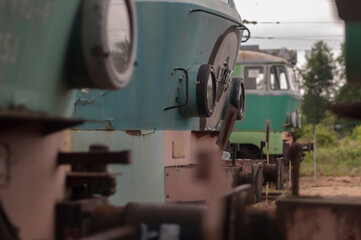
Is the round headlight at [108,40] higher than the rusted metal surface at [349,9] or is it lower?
lower

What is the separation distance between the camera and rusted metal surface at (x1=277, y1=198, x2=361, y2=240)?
10.8ft

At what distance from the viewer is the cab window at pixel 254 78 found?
53.3 feet

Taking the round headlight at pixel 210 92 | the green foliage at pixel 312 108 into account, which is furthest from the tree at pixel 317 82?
the round headlight at pixel 210 92

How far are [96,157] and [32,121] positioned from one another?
39cm

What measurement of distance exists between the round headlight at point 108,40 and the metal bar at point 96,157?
1.23 ft

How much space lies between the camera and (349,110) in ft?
10.3

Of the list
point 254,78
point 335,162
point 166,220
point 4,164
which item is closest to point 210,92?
point 166,220

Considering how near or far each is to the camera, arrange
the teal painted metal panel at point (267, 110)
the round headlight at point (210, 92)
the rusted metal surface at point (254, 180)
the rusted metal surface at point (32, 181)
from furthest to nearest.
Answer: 1. the teal painted metal panel at point (267, 110)
2. the rusted metal surface at point (254, 180)
3. the round headlight at point (210, 92)
4. the rusted metal surface at point (32, 181)

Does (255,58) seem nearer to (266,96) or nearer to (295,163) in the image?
(266,96)

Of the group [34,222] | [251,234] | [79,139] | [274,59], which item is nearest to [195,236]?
[251,234]

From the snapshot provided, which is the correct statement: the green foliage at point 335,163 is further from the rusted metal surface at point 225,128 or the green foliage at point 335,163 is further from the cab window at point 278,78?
the rusted metal surface at point 225,128

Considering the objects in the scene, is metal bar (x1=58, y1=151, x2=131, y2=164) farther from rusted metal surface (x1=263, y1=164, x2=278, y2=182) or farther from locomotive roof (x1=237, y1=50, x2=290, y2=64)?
locomotive roof (x1=237, y1=50, x2=290, y2=64)

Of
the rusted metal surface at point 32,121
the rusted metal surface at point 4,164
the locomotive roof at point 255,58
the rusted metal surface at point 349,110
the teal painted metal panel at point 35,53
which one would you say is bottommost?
the rusted metal surface at point 4,164

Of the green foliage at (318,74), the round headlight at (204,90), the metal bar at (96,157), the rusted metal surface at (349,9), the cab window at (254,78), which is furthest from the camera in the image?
the green foliage at (318,74)
